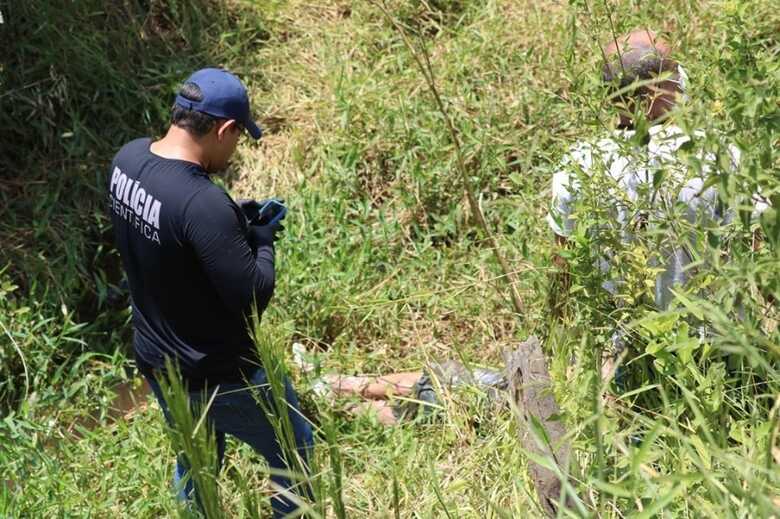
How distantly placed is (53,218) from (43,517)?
Result: 6.33 ft

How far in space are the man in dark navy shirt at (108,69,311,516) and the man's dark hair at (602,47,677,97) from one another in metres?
1.11

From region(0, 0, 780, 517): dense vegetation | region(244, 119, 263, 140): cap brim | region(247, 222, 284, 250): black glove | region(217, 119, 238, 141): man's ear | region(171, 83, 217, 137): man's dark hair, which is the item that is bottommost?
region(0, 0, 780, 517): dense vegetation

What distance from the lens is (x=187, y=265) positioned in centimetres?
283

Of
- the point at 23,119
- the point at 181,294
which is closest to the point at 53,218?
the point at 23,119

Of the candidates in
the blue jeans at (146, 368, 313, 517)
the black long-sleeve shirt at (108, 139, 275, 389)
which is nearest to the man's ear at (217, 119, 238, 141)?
the black long-sleeve shirt at (108, 139, 275, 389)

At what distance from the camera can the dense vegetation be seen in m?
2.49

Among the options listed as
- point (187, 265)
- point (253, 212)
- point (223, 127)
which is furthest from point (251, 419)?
point (223, 127)

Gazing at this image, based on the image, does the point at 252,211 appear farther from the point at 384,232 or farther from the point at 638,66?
the point at 384,232

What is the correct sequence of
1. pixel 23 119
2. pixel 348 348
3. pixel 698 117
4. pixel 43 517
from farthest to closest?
1. pixel 23 119
2. pixel 348 348
3. pixel 43 517
4. pixel 698 117

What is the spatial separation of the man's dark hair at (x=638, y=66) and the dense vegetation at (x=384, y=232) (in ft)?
0.22

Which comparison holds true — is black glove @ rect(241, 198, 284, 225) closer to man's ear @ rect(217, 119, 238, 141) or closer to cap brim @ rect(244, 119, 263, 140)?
cap brim @ rect(244, 119, 263, 140)

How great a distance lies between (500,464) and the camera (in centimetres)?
279

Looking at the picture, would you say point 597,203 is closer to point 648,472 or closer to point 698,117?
point 698,117

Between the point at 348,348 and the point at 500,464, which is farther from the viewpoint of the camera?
the point at 348,348
